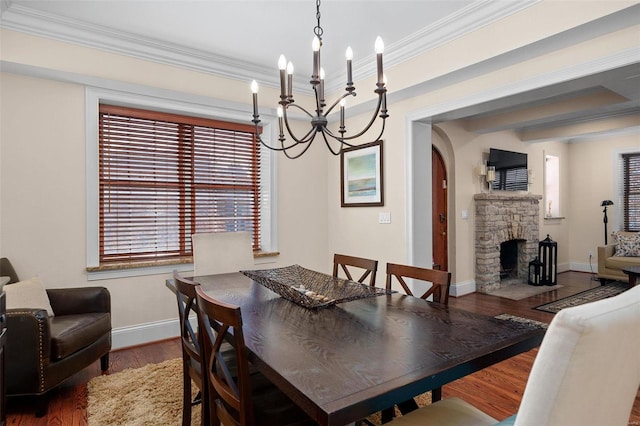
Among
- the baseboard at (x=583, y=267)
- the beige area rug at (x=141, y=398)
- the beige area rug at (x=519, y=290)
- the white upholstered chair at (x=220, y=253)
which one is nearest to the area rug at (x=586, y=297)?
the beige area rug at (x=519, y=290)

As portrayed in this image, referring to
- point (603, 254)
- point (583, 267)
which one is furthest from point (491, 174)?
point (583, 267)

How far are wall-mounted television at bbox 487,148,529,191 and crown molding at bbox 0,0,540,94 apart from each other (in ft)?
10.1

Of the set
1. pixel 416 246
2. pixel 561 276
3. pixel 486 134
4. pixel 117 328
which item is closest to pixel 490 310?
pixel 416 246

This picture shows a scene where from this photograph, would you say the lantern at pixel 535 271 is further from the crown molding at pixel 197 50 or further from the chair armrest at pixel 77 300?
the chair armrest at pixel 77 300

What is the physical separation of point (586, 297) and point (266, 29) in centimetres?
519

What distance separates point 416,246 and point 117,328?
114 inches

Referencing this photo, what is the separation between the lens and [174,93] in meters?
3.42

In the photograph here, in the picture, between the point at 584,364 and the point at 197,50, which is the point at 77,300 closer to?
the point at 197,50

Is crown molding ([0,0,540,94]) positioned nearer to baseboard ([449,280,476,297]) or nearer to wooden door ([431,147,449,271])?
wooden door ([431,147,449,271])

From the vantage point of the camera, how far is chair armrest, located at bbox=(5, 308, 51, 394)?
6.89 ft

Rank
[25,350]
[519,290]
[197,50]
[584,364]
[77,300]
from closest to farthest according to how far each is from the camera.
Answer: [584,364]
[25,350]
[77,300]
[197,50]
[519,290]

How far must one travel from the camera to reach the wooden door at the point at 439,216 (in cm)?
523

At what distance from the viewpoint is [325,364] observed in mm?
1149

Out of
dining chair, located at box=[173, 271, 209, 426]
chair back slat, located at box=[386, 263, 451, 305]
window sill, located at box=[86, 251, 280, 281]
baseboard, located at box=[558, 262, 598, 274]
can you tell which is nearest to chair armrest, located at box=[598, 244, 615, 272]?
baseboard, located at box=[558, 262, 598, 274]
